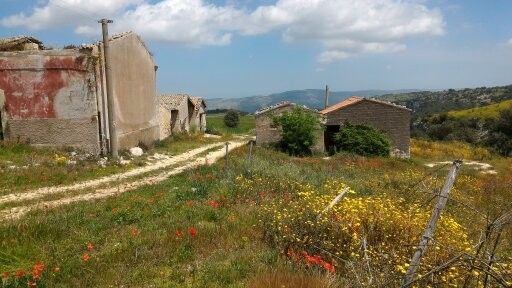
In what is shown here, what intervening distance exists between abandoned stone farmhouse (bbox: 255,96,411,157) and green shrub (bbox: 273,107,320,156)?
1567 millimetres

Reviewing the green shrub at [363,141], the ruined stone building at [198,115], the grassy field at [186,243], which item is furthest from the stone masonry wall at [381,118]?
the grassy field at [186,243]

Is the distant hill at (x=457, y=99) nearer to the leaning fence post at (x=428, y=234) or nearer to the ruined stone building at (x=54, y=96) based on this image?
the ruined stone building at (x=54, y=96)

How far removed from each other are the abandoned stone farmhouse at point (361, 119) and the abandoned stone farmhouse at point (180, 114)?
770 centimetres

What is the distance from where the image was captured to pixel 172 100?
42094mm

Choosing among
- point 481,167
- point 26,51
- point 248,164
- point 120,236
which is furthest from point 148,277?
point 481,167

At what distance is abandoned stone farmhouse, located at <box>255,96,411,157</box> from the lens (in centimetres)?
3291

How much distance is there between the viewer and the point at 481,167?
97.2 feet

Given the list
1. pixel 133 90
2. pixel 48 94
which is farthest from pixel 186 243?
pixel 133 90

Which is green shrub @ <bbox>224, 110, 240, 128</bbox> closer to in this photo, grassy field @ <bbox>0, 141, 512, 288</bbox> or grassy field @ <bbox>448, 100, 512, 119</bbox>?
grassy field @ <bbox>448, 100, 512, 119</bbox>

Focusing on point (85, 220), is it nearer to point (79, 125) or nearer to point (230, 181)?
point (230, 181)

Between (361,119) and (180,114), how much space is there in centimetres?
1600

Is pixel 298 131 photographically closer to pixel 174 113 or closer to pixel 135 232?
pixel 174 113

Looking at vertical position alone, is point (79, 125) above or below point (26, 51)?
below

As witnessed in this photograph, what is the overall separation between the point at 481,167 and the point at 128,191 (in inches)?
927
